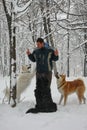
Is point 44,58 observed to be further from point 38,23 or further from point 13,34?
point 38,23

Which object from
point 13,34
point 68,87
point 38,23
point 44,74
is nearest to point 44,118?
point 44,74

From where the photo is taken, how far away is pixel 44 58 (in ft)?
32.3

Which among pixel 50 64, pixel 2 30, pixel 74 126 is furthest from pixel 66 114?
pixel 2 30

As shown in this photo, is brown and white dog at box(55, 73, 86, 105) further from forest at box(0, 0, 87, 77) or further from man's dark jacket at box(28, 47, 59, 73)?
forest at box(0, 0, 87, 77)

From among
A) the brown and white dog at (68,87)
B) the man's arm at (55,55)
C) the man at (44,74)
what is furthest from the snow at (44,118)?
the man's arm at (55,55)

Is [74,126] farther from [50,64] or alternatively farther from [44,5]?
[44,5]

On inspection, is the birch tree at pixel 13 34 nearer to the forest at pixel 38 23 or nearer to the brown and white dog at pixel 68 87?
the forest at pixel 38 23

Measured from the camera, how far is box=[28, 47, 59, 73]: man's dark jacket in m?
9.84

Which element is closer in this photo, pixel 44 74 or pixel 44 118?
pixel 44 118

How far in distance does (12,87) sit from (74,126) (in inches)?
110

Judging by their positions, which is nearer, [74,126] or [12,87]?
[74,126]

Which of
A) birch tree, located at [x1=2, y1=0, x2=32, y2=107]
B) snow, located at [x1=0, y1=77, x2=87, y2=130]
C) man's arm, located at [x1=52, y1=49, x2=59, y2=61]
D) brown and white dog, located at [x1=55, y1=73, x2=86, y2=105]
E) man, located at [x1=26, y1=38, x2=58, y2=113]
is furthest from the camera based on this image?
brown and white dog, located at [x1=55, y1=73, x2=86, y2=105]

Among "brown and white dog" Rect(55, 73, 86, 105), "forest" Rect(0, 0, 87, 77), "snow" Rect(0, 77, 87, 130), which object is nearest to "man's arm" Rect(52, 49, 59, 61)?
"brown and white dog" Rect(55, 73, 86, 105)

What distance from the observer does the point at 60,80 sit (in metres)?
10.8
